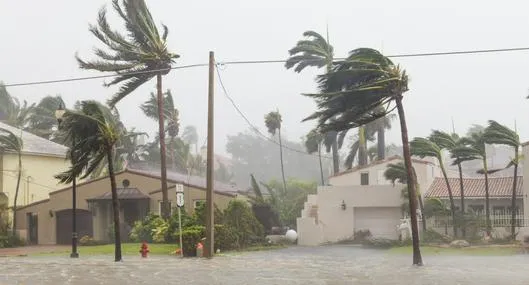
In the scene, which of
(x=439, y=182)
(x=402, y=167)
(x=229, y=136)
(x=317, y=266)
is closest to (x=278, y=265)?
(x=317, y=266)

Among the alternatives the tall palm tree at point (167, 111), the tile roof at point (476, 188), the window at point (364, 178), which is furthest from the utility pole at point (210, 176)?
the tall palm tree at point (167, 111)

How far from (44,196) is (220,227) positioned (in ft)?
75.3

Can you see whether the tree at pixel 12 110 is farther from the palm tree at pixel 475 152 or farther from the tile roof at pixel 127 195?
the palm tree at pixel 475 152

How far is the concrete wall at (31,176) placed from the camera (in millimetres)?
44656

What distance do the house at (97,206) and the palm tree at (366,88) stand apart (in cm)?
2010

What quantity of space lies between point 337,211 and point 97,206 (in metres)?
15.9

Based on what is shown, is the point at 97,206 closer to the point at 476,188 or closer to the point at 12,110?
the point at 476,188

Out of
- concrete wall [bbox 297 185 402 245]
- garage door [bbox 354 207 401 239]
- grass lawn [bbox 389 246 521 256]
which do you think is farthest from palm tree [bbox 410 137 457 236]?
grass lawn [bbox 389 246 521 256]

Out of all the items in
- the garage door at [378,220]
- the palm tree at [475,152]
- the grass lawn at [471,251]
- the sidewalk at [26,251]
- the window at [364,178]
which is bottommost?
the grass lawn at [471,251]

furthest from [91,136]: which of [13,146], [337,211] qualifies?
[13,146]

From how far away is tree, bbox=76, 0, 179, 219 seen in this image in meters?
37.9

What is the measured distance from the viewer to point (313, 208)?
40.9 meters

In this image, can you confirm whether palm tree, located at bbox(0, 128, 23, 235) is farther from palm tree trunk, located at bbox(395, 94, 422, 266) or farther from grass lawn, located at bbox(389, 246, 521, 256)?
palm tree trunk, located at bbox(395, 94, 422, 266)

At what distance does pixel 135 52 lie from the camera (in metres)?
37.8
